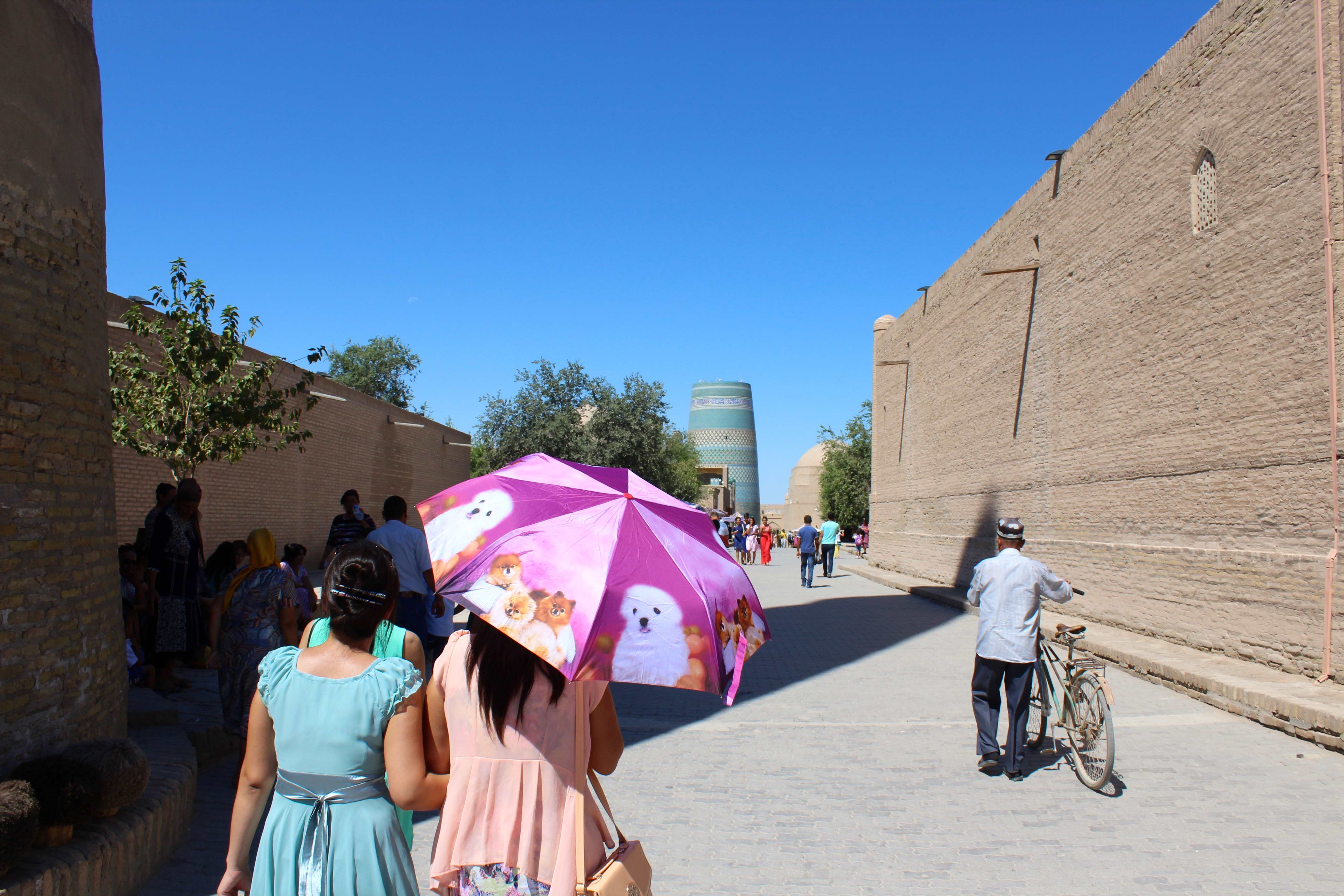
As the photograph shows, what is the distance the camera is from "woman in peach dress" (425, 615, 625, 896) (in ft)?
8.02

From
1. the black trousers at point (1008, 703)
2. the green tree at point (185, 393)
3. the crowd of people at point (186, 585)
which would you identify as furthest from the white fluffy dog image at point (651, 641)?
the green tree at point (185, 393)

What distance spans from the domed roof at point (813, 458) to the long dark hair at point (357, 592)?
80382mm

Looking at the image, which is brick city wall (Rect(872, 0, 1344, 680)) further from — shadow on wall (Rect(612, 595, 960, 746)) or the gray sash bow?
the gray sash bow

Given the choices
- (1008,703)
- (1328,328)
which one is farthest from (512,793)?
(1328,328)

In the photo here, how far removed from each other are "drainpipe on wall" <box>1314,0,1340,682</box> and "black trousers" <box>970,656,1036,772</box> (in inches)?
162

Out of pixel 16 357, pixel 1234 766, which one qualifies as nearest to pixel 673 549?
pixel 16 357

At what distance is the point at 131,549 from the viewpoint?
27.2ft

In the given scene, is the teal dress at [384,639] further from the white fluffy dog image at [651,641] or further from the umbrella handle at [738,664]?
the umbrella handle at [738,664]

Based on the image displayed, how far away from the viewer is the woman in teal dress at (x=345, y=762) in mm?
2467

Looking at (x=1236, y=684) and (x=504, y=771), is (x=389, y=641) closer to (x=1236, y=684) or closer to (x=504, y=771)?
(x=504, y=771)

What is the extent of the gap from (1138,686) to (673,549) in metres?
8.55

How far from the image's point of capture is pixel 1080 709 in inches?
241

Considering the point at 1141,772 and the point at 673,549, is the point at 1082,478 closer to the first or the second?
the point at 1141,772

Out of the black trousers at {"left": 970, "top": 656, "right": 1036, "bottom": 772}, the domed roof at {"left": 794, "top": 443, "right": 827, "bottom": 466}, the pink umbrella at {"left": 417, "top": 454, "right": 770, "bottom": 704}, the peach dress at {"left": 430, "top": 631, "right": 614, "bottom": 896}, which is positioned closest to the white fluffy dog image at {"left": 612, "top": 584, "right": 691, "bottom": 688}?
the pink umbrella at {"left": 417, "top": 454, "right": 770, "bottom": 704}
